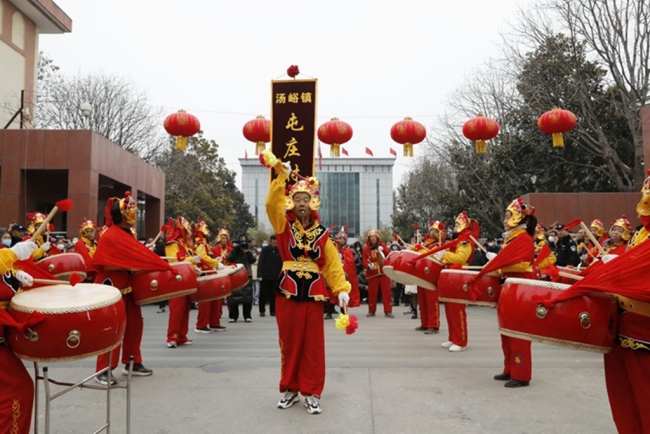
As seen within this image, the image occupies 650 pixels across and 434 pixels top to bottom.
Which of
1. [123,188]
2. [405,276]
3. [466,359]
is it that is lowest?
[466,359]

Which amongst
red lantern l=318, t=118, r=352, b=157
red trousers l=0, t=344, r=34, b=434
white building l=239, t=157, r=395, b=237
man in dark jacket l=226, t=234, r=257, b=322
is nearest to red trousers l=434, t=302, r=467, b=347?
red lantern l=318, t=118, r=352, b=157

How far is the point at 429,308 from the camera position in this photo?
8.52 m

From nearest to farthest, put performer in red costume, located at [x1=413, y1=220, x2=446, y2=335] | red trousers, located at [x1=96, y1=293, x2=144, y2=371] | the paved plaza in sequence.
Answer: the paved plaza < red trousers, located at [x1=96, y1=293, x2=144, y2=371] < performer in red costume, located at [x1=413, y1=220, x2=446, y2=335]

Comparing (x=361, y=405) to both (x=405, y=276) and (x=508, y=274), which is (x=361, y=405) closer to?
(x=508, y=274)

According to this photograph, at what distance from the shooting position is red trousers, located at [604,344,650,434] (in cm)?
268

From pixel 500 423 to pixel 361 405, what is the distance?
3.57ft

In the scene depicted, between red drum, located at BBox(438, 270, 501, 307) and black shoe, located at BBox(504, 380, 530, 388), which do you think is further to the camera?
red drum, located at BBox(438, 270, 501, 307)

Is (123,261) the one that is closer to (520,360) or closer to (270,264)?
(520,360)

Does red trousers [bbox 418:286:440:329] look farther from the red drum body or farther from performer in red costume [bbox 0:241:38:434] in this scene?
performer in red costume [bbox 0:241:38:434]

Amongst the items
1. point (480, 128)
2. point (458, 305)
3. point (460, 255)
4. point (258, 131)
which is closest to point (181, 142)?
point (258, 131)

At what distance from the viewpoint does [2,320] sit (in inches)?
108

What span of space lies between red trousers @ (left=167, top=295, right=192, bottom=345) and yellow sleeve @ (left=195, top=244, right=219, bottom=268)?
2.23ft

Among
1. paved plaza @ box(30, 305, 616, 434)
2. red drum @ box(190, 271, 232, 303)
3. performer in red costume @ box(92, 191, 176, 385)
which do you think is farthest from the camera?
red drum @ box(190, 271, 232, 303)

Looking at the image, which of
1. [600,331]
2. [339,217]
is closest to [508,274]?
[600,331]
